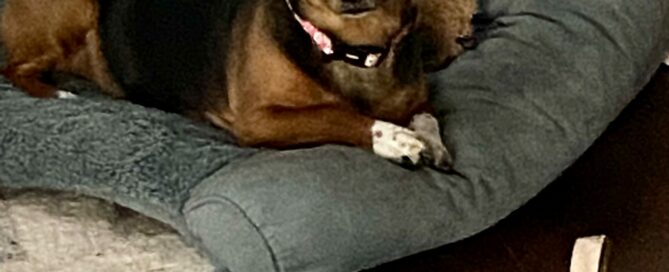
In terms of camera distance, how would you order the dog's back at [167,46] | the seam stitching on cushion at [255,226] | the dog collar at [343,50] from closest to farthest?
the seam stitching on cushion at [255,226]
the dog collar at [343,50]
the dog's back at [167,46]

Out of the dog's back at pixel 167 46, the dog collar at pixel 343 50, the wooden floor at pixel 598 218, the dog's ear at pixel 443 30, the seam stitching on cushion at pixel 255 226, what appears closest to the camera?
the seam stitching on cushion at pixel 255 226

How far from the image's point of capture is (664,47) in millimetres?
2375

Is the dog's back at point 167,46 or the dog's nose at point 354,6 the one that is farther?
the dog's back at point 167,46

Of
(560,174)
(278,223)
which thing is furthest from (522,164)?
(278,223)

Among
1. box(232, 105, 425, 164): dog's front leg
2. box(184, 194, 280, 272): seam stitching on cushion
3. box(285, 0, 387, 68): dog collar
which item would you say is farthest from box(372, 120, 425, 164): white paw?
box(184, 194, 280, 272): seam stitching on cushion

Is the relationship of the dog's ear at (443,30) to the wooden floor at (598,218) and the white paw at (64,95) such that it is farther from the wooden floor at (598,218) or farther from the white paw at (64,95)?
the white paw at (64,95)

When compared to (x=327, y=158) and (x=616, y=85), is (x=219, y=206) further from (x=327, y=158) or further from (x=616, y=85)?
(x=616, y=85)

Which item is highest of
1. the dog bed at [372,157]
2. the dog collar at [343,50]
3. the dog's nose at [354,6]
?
the dog's nose at [354,6]

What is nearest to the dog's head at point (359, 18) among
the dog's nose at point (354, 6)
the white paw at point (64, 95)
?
the dog's nose at point (354, 6)

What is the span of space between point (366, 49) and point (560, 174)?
1.28 ft

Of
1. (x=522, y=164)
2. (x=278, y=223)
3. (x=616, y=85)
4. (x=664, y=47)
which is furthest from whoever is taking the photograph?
(x=664, y=47)

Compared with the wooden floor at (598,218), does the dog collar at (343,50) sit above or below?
above

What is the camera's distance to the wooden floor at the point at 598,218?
1.88 meters

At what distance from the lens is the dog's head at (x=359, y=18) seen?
6.49ft
